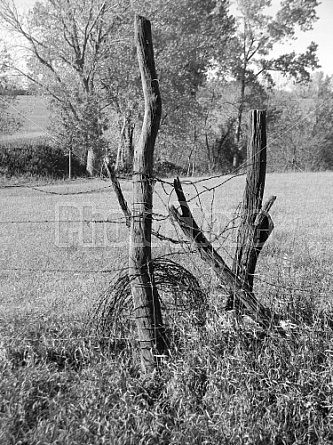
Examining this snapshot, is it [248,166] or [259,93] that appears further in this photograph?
[259,93]

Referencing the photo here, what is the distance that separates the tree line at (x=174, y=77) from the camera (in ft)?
98.5

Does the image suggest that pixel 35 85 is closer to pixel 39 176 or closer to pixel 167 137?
pixel 39 176

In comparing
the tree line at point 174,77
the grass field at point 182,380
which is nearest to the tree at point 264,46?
the tree line at point 174,77

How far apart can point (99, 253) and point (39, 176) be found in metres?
25.4

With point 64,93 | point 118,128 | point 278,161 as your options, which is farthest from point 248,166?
point 278,161

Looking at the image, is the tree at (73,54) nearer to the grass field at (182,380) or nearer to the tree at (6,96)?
the tree at (6,96)

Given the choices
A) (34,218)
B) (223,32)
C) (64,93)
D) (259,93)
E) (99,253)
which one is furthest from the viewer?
(259,93)

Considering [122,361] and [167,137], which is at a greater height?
[167,137]

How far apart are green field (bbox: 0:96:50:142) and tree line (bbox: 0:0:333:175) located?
278 centimetres

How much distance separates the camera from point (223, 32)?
38.0 metres

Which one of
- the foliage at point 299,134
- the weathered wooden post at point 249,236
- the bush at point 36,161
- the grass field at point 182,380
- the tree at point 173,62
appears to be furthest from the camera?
the foliage at point 299,134

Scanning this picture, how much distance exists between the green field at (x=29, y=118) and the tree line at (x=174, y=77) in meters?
2.78

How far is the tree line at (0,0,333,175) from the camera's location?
98.5 feet

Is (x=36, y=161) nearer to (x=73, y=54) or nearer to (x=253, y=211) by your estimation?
(x=73, y=54)
